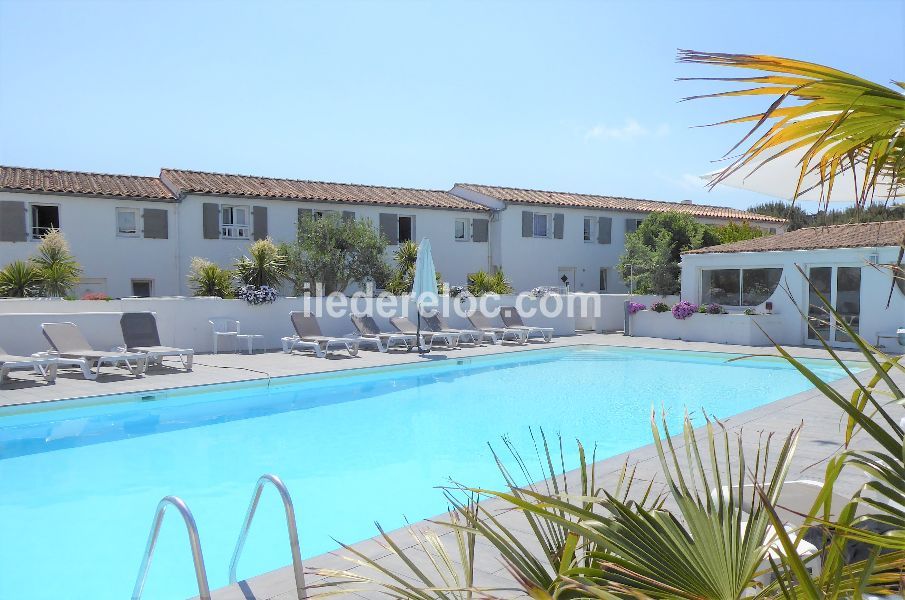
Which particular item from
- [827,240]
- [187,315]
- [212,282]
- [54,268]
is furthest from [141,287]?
[827,240]

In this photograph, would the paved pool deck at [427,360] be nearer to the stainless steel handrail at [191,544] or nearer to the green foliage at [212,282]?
the stainless steel handrail at [191,544]

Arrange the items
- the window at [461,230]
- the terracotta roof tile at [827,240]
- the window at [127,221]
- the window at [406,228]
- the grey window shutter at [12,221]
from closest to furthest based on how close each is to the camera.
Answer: the terracotta roof tile at [827,240]
the grey window shutter at [12,221]
the window at [127,221]
the window at [406,228]
the window at [461,230]

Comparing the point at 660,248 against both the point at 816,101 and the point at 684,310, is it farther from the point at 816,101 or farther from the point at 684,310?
Result: the point at 816,101

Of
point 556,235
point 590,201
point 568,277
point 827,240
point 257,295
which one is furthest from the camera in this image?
point 590,201

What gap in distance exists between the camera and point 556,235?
29.4 m

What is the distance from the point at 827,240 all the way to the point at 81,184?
22.5 m

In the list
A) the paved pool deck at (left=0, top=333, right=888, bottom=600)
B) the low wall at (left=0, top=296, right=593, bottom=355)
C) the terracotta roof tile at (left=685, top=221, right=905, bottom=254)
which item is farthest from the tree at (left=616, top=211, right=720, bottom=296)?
the low wall at (left=0, top=296, right=593, bottom=355)

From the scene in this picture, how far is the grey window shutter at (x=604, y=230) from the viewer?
3034 cm

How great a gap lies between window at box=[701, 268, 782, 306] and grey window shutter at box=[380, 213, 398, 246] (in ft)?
37.1

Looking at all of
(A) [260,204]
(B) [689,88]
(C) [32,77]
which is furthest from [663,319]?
(B) [689,88]

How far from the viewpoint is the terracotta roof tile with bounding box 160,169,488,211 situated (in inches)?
916

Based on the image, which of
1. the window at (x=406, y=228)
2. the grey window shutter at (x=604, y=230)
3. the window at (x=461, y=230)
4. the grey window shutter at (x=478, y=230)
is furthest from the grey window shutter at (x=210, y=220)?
the grey window shutter at (x=604, y=230)

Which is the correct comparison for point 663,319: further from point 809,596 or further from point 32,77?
point 809,596

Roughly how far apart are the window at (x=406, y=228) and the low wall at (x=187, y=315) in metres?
7.27
